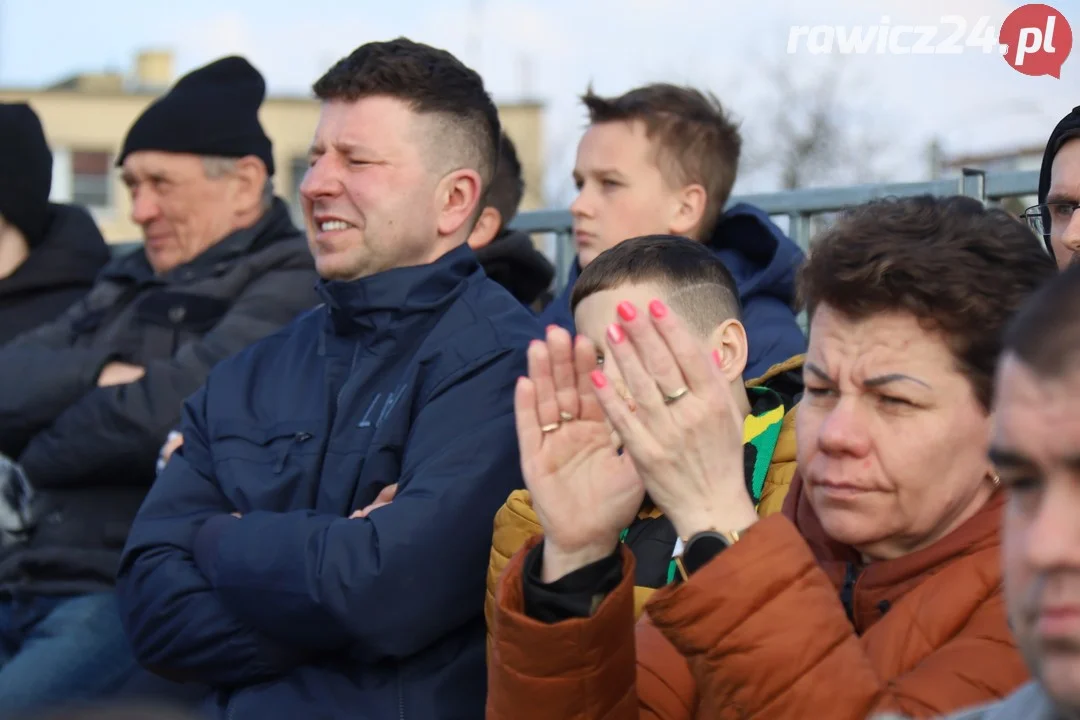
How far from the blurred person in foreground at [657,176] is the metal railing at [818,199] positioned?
0.67ft

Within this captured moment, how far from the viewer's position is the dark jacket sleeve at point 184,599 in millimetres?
3693

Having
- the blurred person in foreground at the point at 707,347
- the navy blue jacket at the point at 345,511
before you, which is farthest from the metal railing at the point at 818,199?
the navy blue jacket at the point at 345,511

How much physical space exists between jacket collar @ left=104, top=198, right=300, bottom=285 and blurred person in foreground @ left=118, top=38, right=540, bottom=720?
1277mm

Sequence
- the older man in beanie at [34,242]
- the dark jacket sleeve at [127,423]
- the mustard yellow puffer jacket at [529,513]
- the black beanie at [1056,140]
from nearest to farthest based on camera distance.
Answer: the mustard yellow puffer jacket at [529,513]
the black beanie at [1056,140]
the dark jacket sleeve at [127,423]
the older man in beanie at [34,242]

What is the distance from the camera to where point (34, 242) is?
6.76 metres

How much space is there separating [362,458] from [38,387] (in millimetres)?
1981

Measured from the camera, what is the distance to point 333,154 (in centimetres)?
450

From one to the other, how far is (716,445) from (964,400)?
19.5 inches

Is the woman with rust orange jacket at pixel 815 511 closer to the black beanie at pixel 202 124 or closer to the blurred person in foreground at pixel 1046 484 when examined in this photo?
the blurred person in foreground at pixel 1046 484

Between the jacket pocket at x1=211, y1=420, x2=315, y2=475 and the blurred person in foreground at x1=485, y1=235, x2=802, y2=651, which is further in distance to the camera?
the jacket pocket at x1=211, y1=420, x2=315, y2=475

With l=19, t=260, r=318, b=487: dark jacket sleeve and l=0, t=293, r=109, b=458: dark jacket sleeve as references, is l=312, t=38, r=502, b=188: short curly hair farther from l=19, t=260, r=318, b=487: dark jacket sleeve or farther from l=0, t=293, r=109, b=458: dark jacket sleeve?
l=0, t=293, r=109, b=458: dark jacket sleeve

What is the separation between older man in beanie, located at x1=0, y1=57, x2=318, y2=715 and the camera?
489cm

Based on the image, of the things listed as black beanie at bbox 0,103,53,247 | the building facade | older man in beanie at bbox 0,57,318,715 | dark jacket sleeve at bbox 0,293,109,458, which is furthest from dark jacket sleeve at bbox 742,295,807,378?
the building facade

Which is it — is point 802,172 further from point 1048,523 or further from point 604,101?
point 1048,523
